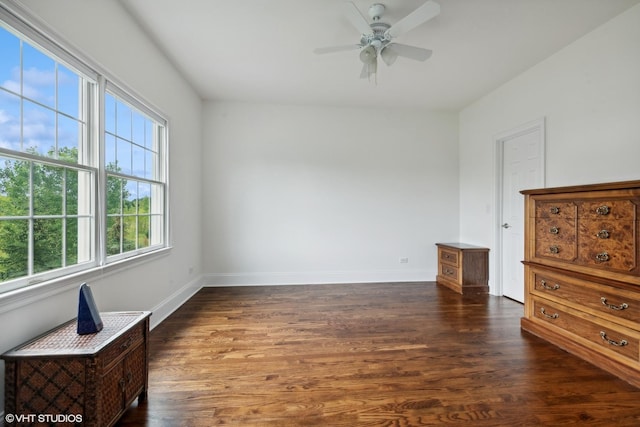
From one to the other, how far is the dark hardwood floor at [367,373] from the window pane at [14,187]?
130 centimetres

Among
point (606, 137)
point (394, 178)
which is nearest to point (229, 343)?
point (394, 178)

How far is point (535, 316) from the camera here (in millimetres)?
2627

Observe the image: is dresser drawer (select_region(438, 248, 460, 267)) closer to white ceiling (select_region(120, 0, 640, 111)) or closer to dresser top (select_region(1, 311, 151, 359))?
white ceiling (select_region(120, 0, 640, 111))

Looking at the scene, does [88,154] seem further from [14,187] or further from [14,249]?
[14,249]

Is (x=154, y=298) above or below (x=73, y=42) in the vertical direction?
below

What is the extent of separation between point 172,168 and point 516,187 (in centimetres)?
434

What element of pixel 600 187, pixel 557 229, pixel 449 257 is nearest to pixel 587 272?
pixel 557 229

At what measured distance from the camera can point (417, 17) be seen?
6.77 ft

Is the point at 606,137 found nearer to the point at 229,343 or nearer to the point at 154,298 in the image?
the point at 229,343

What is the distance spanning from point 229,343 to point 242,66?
2.98 meters

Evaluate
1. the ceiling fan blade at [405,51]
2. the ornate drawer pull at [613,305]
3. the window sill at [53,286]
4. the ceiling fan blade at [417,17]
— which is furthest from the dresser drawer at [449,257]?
the window sill at [53,286]

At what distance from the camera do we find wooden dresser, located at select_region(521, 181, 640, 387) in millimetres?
1911

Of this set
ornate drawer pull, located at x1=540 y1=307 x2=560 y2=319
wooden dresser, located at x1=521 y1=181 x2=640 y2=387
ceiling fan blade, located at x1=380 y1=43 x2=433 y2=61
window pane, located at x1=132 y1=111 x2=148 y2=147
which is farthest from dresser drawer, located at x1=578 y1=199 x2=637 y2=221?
window pane, located at x1=132 y1=111 x2=148 y2=147

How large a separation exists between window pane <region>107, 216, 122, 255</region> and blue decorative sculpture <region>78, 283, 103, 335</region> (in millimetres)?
896
